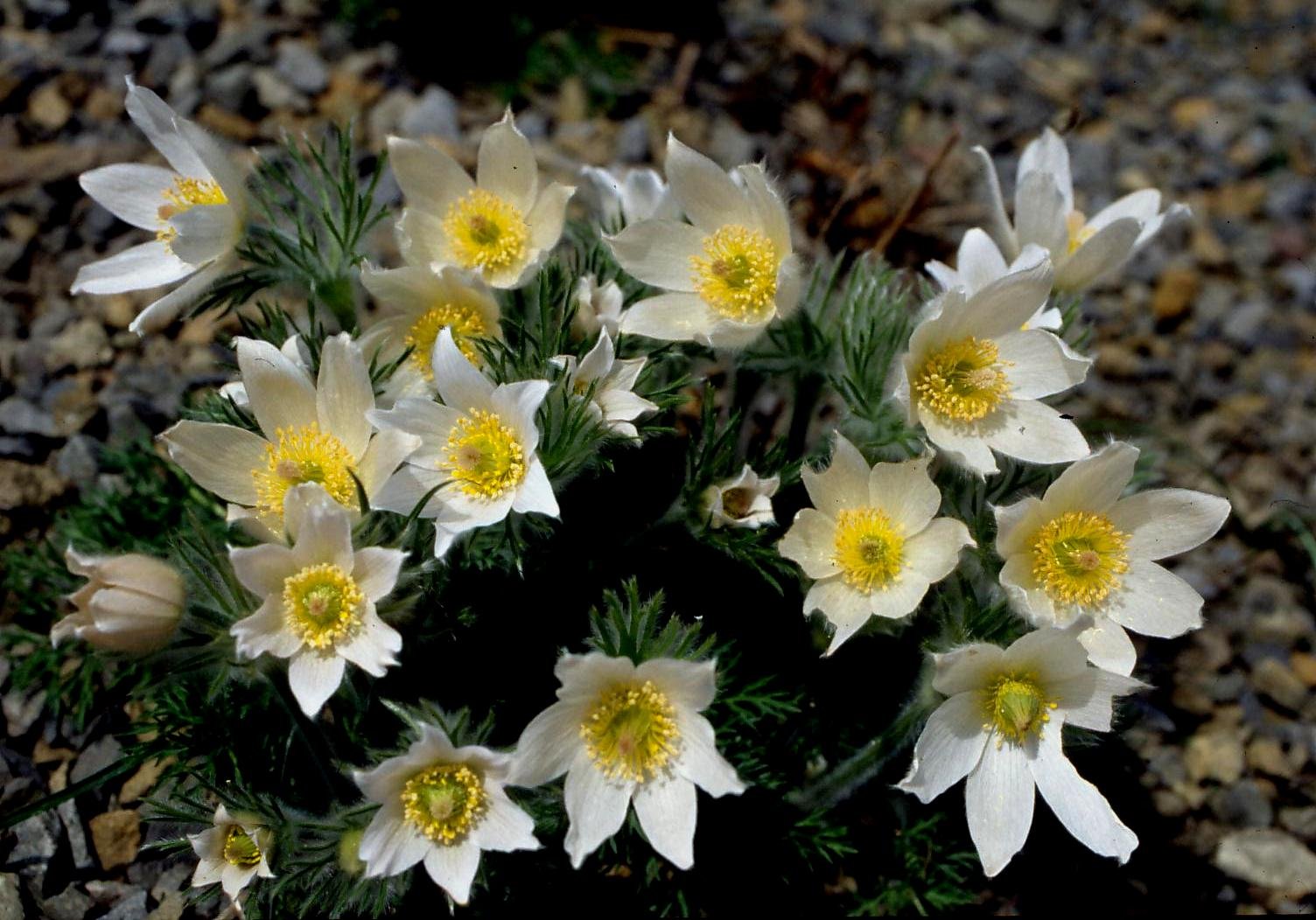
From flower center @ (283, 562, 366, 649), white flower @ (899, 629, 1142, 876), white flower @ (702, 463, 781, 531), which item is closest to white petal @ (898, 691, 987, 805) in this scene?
white flower @ (899, 629, 1142, 876)

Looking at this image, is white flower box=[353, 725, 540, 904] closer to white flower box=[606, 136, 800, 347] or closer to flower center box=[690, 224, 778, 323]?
white flower box=[606, 136, 800, 347]

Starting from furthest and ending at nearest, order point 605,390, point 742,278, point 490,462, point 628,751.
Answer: point 742,278, point 605,390, point 490,462, point 628,751

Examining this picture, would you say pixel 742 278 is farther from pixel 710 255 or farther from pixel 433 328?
pixel 433 328

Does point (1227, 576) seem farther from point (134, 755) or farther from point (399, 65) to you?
point (399, 65)

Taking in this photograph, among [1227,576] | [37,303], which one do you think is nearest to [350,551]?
[37,303]

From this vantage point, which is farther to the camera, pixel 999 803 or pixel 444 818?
pixel 999 803

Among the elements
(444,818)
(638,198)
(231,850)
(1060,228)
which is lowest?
(231,850)

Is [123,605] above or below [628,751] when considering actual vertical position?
above

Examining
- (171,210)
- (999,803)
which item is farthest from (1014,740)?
(171,210)
